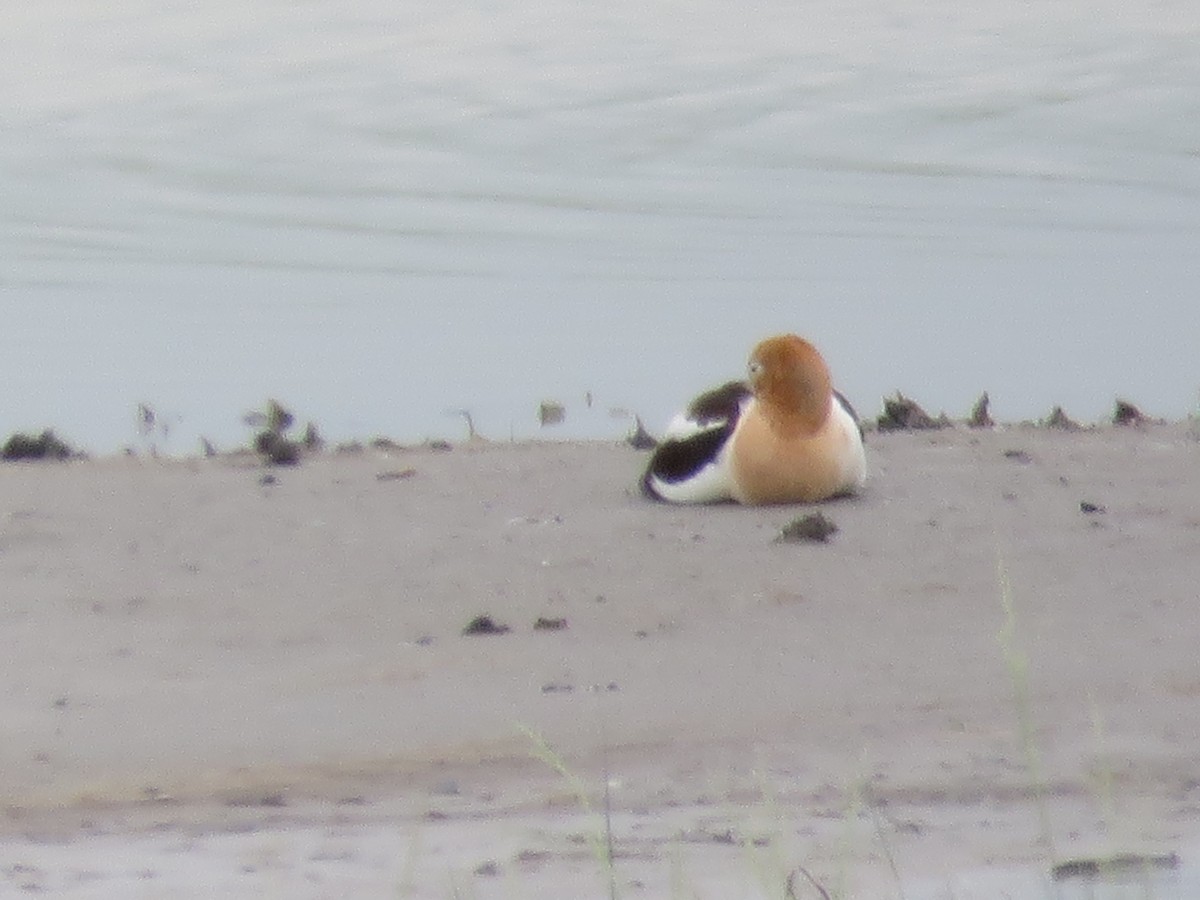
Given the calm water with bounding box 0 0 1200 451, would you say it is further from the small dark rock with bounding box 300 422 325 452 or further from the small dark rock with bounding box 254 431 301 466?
the small dark rock with bounding box 254 431 301 466

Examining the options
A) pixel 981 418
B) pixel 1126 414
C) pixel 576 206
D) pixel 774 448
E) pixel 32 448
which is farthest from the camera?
pixel 576 206

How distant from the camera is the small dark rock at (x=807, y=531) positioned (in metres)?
7.32

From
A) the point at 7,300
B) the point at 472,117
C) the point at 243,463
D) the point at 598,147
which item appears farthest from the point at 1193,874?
the point at 472,117

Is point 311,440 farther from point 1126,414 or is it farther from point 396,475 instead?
point 1126,414

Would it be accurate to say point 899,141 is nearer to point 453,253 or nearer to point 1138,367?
point 453,253

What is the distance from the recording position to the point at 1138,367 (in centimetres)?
1073

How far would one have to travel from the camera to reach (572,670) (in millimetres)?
6297

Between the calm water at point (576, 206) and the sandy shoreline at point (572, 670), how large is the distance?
202cm

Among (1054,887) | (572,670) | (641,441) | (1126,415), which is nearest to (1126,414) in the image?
(1126,415)

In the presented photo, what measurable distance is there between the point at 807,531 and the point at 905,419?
74.9 inches

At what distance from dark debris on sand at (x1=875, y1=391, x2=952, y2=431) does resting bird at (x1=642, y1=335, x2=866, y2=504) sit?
3.35ft

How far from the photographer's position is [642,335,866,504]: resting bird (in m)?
7.79

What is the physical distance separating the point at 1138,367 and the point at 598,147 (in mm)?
5321

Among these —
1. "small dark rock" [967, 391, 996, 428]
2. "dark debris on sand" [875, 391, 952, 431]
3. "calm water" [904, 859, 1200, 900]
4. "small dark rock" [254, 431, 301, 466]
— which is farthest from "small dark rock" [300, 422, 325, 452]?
"calm water" [904, 859, 1200, 900]
